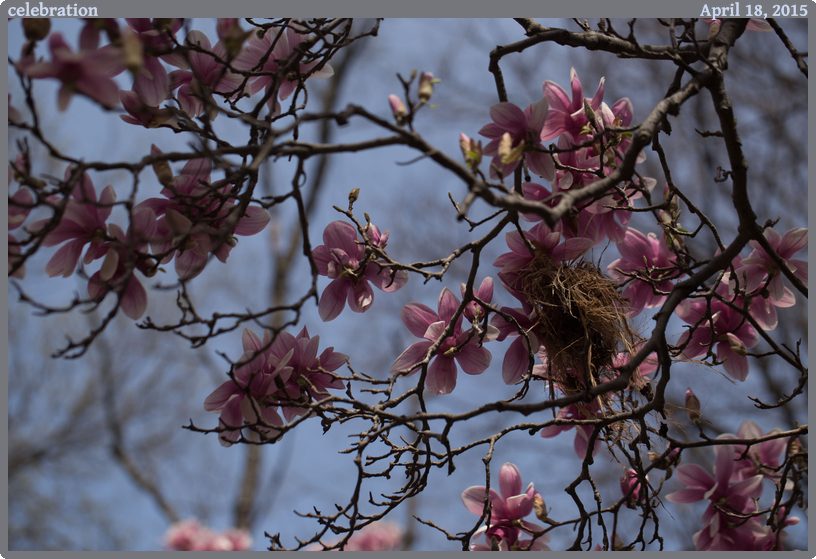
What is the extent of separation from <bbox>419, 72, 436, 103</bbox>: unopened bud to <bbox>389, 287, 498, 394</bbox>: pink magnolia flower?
616 millimetres

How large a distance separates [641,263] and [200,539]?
272 cm

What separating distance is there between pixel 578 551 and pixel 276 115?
1.52 metres

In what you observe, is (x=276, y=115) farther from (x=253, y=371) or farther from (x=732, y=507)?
(x=732, y=507)

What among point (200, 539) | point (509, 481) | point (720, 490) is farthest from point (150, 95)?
point (200, 539)

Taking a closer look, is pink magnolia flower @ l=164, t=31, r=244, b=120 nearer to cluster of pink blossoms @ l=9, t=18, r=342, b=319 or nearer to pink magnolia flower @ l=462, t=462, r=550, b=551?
cluster of pink blossoms @ l=9, t=18, r=342, b=319

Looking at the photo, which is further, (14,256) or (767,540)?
(767,540)

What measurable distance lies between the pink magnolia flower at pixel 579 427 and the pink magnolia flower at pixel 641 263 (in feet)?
1.20

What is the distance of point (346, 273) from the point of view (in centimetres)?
162

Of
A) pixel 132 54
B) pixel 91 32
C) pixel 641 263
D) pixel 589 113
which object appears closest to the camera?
pixel 132 54

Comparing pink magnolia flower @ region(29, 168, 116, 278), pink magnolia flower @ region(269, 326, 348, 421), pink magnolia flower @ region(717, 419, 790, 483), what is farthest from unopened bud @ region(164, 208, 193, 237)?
pink magnolia flower @ region(717, 419, 790, 483)

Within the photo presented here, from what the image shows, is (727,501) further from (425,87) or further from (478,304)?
(425,87)

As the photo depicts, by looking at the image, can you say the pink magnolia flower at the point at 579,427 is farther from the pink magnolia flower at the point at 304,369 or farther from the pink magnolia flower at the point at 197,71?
the pink magnolia flower at the point at 197,71

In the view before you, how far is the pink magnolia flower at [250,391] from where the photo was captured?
4.83 ft

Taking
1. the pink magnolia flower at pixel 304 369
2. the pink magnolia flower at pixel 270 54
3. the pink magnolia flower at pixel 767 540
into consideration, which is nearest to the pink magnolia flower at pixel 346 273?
the pink magnolia flower at pixel 304 369
